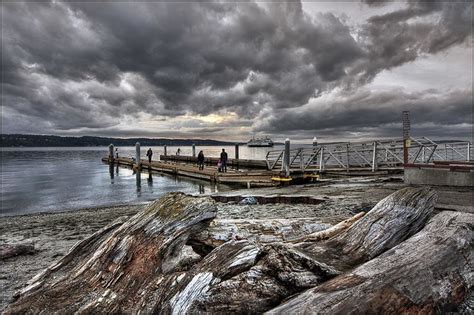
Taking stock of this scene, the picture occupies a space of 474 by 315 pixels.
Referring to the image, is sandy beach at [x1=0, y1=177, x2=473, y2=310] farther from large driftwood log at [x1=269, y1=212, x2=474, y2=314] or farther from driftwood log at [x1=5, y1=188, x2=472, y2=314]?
large driftwood log at [x1=269, y1=212, x2=474, y2=314]

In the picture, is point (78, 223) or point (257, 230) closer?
point (257, 230)

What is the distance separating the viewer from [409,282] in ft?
8.20

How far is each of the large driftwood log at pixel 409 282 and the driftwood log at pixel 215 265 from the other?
0.02 meters

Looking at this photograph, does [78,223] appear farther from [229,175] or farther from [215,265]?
[229,175]

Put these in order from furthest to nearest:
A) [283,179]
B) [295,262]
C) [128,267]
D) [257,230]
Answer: [283,179] → [257,230] → [128,267] → [295,262]

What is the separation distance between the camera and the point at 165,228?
11.2 feet

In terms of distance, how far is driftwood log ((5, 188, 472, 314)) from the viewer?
2559 mm

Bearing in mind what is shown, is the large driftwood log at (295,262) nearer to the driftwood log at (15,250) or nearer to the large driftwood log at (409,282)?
the large driftwood log at (409,282)

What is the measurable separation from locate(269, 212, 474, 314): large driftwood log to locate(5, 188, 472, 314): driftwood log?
16 millimetres

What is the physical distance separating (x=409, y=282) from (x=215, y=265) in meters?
1.75

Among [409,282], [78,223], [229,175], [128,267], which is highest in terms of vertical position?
[409,282]

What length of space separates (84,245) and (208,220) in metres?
1.77

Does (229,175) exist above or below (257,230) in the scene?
below

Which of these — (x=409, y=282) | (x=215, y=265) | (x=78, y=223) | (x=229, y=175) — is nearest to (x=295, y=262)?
(x=215, y=265)
